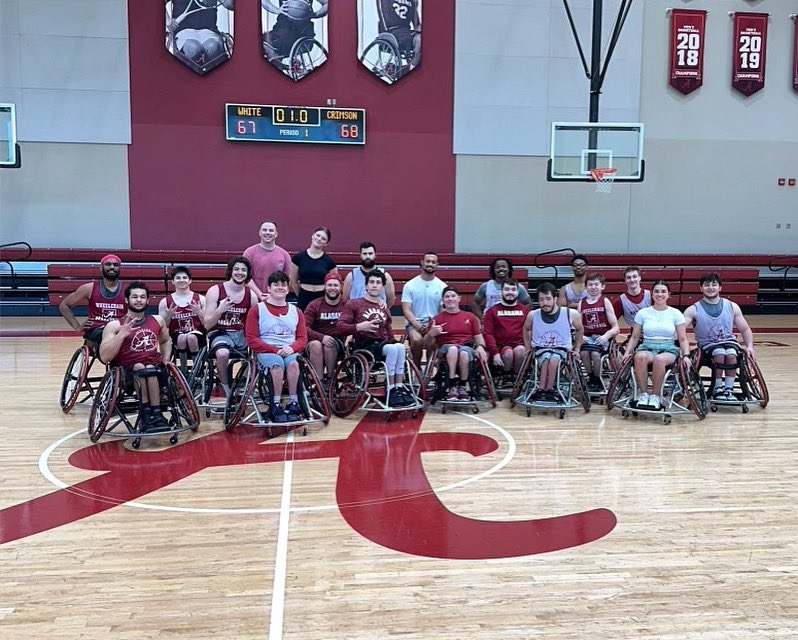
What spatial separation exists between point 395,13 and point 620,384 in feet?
21.8

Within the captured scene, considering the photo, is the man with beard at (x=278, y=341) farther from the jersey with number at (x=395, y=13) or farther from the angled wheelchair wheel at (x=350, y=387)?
the jersey with number at (x=395, y=13)

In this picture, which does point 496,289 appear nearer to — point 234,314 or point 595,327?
point 595,327

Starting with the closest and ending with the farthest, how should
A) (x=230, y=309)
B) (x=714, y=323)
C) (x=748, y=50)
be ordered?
(x=230, y=309) < (x=714, y=323) < (x=748, y=50)

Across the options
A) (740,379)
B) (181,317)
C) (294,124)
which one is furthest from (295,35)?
(740,379)

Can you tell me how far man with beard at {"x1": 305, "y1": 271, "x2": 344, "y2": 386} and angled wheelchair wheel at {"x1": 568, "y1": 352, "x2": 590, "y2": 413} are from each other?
1600mm

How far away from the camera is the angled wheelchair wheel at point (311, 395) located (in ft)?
14.0

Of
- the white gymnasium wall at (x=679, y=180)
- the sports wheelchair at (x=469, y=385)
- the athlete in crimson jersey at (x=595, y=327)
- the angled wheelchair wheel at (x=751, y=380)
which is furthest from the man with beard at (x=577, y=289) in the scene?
the white gymnasium wall at (x=679, y=180)

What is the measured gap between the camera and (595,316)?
5.31m

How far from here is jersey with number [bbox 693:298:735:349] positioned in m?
4.91

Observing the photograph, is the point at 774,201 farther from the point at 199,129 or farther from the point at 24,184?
the point at 24,184

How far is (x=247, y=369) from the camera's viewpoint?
4.56 meters

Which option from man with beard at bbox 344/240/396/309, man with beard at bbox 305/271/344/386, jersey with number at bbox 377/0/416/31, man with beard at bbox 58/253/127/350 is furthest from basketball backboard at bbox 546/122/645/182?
man with beard at bbox 58/253/127/350

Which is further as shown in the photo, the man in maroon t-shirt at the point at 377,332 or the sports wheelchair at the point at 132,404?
the man in maroon t-shirt at the point at 377,332

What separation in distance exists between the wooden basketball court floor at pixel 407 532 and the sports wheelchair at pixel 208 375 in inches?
10.7
